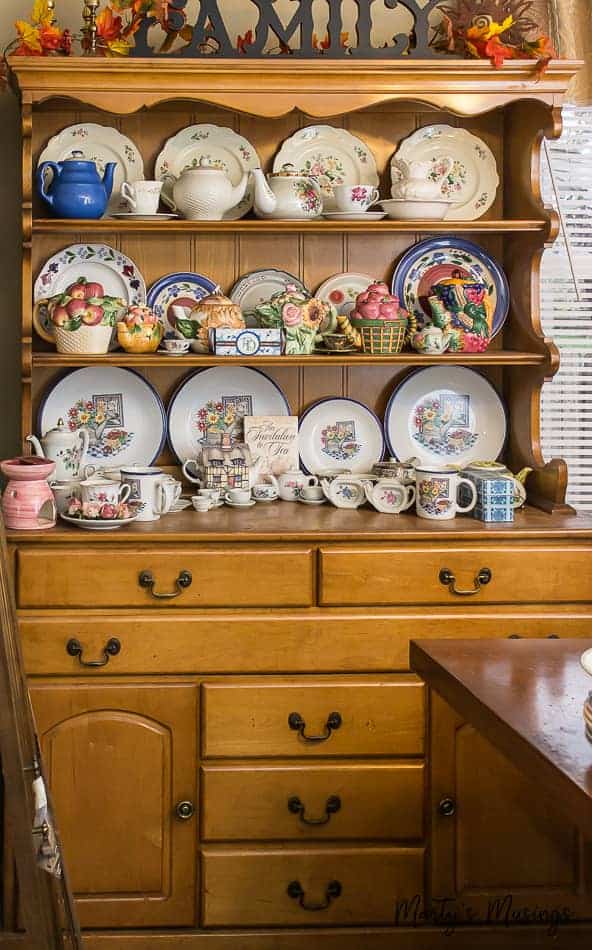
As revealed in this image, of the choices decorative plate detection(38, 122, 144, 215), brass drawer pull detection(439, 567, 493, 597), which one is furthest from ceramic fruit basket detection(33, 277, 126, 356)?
brass drawer pull detection(439, 567, 493, 597)

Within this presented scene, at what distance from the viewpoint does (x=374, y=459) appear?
10.3ft

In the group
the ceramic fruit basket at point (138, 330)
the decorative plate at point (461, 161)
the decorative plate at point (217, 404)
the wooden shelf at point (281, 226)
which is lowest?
the decorative plate at point (217, 404)

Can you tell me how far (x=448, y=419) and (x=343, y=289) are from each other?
1.43ft

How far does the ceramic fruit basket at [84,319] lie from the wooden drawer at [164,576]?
1.72ft

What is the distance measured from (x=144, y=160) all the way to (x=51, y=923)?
218cm

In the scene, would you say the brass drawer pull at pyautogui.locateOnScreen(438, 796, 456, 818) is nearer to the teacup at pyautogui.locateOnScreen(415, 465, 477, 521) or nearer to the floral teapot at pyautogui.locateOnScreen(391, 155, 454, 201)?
the teacup at pyautogui.locateOnScreen(415, 465, 477, 521)

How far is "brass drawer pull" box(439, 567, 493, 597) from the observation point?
8.73 ft

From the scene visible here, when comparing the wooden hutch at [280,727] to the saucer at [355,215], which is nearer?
the wooden hutch at [280,727]

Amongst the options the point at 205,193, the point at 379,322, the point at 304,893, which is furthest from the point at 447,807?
the point at 205,193

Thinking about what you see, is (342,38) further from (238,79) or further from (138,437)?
(138,437)

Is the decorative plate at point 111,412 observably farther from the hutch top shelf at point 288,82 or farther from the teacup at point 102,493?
the hutch top shelf at point 288,82

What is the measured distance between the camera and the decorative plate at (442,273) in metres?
3.13

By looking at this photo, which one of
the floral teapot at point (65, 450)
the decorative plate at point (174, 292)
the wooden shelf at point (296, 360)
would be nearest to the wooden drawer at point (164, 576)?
the floral teapot at point (65, 450)

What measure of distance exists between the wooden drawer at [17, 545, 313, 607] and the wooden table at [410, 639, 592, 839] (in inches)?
25.5
